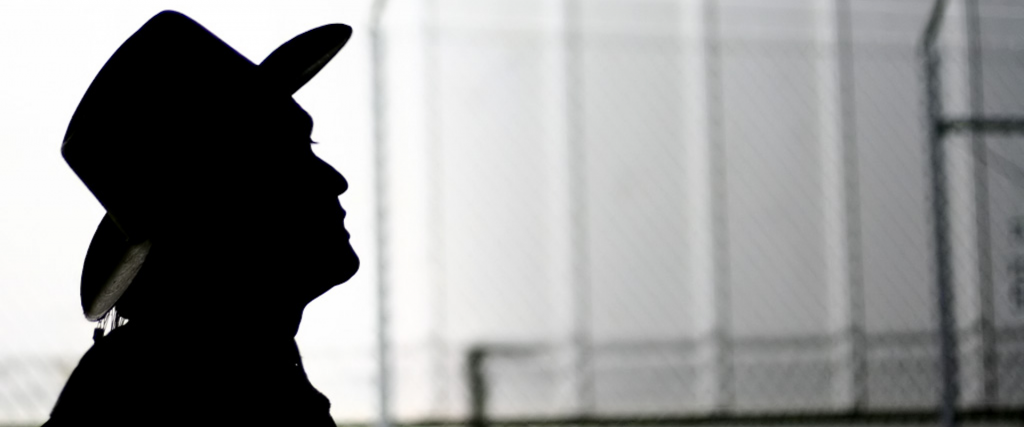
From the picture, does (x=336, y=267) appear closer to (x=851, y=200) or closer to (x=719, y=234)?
(x=719, y=234)

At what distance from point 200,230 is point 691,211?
3.40m

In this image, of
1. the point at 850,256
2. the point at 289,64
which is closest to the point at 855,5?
the point at 850,256

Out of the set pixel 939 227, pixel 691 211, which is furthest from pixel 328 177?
pixel 691 211

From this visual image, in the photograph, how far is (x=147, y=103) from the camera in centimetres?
66

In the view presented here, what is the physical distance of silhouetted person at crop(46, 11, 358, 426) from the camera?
0.65 m

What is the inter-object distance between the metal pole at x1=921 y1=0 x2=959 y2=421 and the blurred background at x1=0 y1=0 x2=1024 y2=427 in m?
1.41

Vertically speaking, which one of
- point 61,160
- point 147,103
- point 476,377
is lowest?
point 476,377

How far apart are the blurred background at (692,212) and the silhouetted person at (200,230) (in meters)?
2.73

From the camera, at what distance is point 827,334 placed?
13.1 ft

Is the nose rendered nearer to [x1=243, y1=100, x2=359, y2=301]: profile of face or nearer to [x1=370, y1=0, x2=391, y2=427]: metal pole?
[x1=243, y1=100, x2=359, y2=301]: profile of face

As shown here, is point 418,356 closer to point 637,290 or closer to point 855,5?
point 637,290

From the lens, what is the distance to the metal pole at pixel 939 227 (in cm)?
218

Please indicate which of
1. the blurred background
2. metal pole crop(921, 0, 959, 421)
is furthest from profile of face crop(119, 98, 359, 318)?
the blurred background

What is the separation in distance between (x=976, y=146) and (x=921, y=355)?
2.69 feet
